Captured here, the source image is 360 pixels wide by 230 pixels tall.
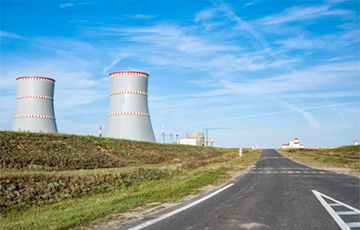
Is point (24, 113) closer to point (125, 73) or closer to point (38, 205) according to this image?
point (125, 73)

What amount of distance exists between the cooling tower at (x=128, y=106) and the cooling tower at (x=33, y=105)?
7.42m

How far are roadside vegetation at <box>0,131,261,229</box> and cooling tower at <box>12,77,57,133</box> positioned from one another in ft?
19.3

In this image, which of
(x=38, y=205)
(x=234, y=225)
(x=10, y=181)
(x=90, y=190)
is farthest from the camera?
(x=90, y=190)

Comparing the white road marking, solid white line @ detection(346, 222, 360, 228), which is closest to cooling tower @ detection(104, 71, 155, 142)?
→ the white road marking

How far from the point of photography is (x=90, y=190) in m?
13.1

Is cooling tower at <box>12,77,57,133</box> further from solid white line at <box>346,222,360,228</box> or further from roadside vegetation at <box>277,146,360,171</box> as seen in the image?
solid white line at <box>346,222,360,228</box>

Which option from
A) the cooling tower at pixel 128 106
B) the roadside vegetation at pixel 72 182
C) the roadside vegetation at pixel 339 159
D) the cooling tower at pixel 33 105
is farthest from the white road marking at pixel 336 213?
the cooling tower at pixel 33 105

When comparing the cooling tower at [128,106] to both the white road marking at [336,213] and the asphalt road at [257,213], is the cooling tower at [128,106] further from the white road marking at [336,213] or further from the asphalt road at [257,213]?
the white road marking at [336,213]

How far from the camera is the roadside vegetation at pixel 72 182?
765 cm

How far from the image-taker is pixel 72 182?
13.5 m

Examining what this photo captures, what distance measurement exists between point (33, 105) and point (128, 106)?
11.0m

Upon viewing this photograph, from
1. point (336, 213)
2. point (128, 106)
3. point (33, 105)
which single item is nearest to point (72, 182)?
point (336, 213)

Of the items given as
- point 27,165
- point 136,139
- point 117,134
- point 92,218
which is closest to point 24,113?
point 117,134

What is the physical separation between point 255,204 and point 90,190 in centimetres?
790
